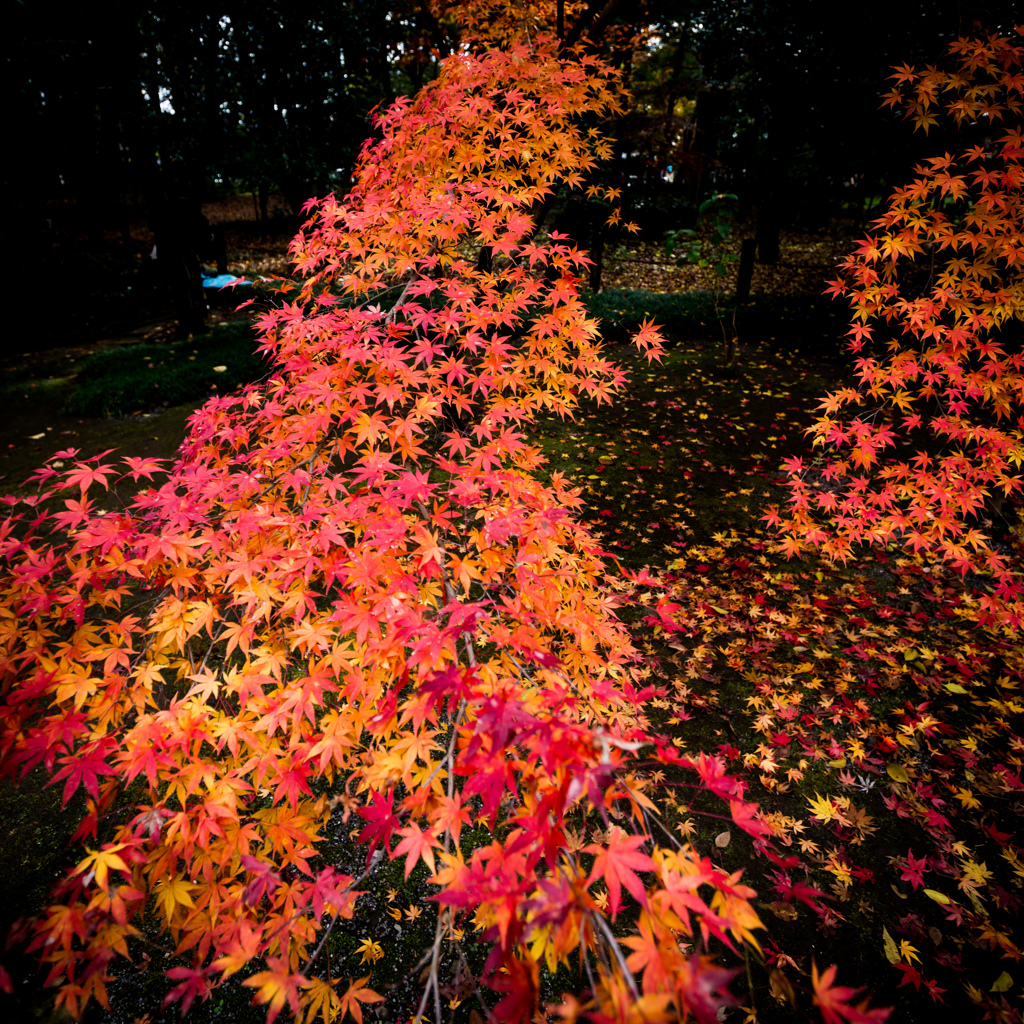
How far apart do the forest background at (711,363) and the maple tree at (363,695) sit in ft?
0.98

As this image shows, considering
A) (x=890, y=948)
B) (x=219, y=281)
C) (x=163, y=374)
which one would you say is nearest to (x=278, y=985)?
(x=890, y=948)

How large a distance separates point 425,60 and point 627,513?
15.9 metres

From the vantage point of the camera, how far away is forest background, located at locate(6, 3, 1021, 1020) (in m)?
2.70

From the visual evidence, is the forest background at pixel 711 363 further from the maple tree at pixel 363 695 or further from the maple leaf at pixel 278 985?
the maple leaf at pixel 278 985

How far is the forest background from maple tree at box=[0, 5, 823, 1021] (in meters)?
0.30

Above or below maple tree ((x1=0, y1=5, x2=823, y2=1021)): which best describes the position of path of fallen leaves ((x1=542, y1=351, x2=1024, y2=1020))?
below

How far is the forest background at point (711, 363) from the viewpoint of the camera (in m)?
2.70

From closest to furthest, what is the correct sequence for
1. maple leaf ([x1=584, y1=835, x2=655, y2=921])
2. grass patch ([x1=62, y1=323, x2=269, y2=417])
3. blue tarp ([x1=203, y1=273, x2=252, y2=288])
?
maple leaf ([x1=584, y1=835, x2=655, y2=921]), grass patch ([x1=62, y1=323, x2=269, y2=417]), blue tarp ([x1=203, y1=273, x2=252, y2=288])

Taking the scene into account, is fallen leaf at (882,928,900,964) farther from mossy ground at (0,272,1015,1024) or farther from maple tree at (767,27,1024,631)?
maple tree at (767,27,1024,631)

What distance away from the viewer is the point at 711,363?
9.80m

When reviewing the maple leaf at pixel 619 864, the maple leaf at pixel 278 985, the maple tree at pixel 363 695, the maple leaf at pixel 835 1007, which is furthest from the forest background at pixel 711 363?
the maple leaf at pixel 278 985

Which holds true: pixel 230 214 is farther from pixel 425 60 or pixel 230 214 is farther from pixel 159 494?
pixel 159 494

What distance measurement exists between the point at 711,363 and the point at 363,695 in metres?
9.78

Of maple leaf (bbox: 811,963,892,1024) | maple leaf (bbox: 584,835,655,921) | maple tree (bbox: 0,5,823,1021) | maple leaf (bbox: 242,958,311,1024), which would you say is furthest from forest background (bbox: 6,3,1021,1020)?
maple leaf (bbox: 242,958,311,1024)
